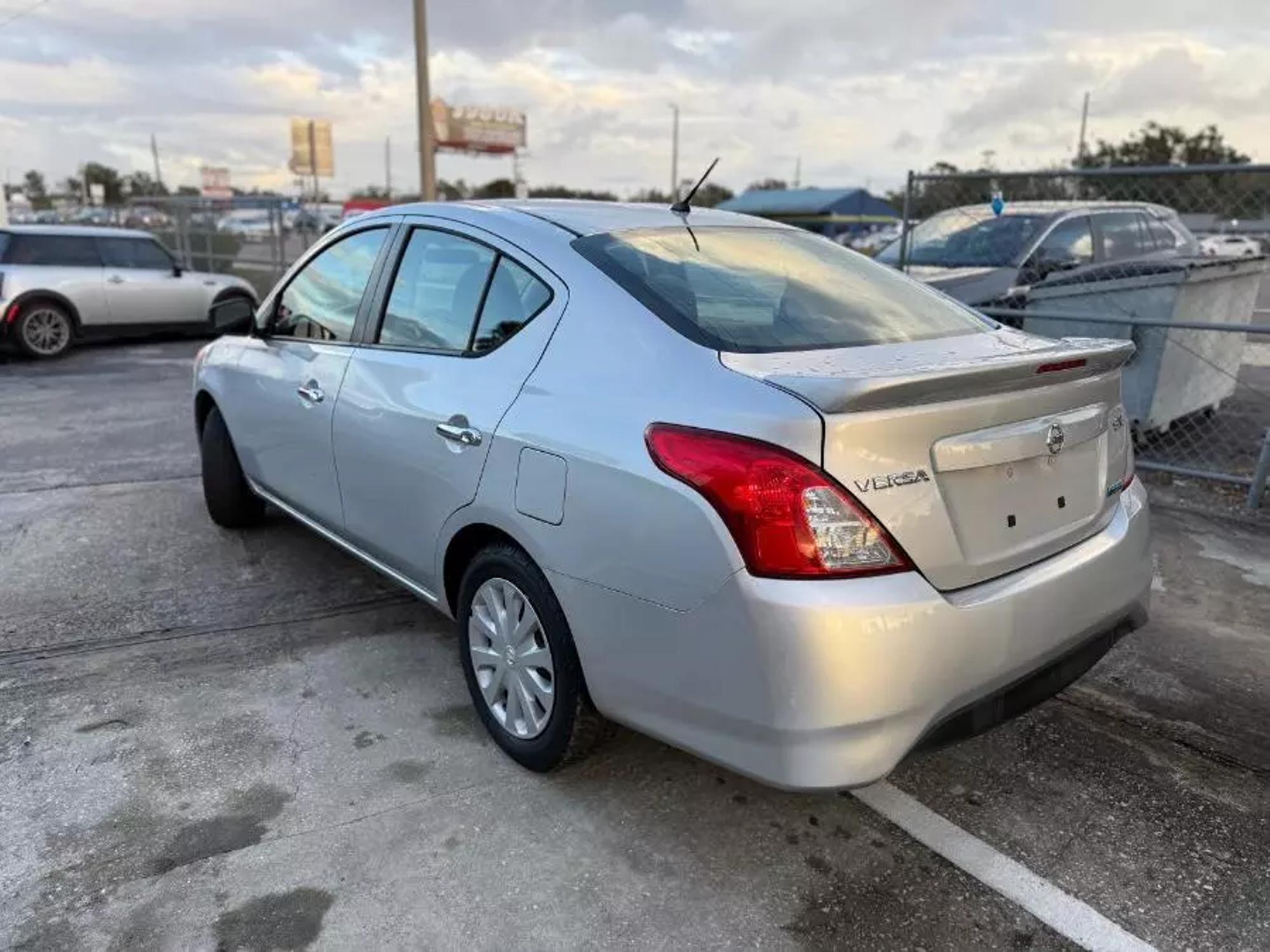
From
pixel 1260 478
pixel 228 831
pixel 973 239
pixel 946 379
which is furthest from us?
pixel 973 239

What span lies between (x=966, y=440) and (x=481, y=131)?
6027cm

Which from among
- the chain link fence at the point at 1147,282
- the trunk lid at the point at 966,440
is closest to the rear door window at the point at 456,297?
the trunk lid at the point at 966,440

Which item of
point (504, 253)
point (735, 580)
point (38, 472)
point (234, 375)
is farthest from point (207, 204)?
point (735, 580)

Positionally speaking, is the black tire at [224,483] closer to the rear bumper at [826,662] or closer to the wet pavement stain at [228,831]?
the wet pavement stain at [228,831]

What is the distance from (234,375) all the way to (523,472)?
2.48 meters

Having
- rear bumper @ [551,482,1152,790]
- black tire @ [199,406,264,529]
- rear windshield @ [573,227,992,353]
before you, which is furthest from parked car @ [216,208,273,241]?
rear bumper @ [551,482,1152,790]

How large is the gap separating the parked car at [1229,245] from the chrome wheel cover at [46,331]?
39.9 ft

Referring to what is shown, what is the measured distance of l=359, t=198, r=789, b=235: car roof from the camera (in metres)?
3.06

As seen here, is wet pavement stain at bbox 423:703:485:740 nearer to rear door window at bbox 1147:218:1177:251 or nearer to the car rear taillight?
the car rear taillight

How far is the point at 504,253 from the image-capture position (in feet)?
9.77

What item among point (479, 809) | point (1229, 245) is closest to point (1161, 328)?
point (479, 809)

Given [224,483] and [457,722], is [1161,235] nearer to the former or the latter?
[224,483]

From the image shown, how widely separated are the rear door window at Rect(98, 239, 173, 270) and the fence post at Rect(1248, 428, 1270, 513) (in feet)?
38.8

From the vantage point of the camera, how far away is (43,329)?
36.1ft
